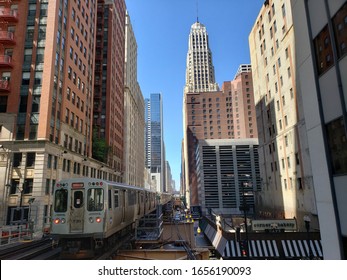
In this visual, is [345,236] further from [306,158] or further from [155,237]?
[306,158]

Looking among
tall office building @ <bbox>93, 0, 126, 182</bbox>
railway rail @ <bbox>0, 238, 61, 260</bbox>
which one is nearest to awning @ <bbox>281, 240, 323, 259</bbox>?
railway rail @ <bbox>0, 238, 61, 260</bbox>

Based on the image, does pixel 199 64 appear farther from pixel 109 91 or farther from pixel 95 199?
pixel 95 199

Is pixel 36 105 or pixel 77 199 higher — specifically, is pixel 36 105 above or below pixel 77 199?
above

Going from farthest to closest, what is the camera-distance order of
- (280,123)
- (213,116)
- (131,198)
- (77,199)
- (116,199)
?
1. (213,116)
2. (280,123)
3. (131,198)
4. (116,199)
5. (77,199)

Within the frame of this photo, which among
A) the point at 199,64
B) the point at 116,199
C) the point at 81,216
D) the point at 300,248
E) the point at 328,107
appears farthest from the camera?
the point at 199,64

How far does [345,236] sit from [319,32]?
288 inches

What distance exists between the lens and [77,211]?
13180 millimetres

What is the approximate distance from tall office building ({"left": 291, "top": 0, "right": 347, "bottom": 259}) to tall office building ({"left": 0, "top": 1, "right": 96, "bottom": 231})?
87.8 ft

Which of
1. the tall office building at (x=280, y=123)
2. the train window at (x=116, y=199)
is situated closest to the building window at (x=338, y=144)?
the train window at (x=116, y=199)

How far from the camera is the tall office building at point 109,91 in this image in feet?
194

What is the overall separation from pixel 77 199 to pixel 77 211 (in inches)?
23.4

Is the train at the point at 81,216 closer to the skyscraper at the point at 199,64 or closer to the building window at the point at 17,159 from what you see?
the building window at the point at 17,159

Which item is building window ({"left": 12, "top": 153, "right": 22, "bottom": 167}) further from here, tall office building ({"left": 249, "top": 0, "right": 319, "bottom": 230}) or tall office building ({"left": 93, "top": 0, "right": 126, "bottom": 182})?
tall office building ({"left": 249, "top": 0, "right": 319, "bottom": 230})

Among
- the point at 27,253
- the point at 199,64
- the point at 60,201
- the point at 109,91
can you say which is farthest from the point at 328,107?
the point at 199,64
